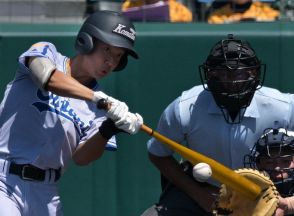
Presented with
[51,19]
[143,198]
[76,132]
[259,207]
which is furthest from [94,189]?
[259,207]

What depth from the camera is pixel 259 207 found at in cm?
367

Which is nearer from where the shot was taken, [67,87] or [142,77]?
[67,87]

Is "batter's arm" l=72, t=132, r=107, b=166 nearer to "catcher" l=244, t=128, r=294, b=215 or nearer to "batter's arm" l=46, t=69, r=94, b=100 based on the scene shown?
"batter's arm" l=46, t=69, r=94, b=100

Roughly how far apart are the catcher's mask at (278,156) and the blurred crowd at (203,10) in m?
2.00

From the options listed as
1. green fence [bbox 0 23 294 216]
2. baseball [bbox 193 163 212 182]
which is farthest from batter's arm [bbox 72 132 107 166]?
green fence [bbox 0 23 294 216]

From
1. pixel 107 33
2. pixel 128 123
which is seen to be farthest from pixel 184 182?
pixel 107 33

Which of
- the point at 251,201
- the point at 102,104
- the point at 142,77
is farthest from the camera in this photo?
the point at 142,77

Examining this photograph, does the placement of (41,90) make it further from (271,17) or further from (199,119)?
(271,17)

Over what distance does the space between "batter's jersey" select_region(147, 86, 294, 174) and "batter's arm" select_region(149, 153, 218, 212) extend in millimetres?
155

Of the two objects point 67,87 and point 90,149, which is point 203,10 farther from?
point 67,87

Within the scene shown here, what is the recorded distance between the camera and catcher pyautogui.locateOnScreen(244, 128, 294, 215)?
3914mm

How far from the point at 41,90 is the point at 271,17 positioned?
234cm

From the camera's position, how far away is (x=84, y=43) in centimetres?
416

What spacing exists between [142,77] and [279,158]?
1.84 metres
